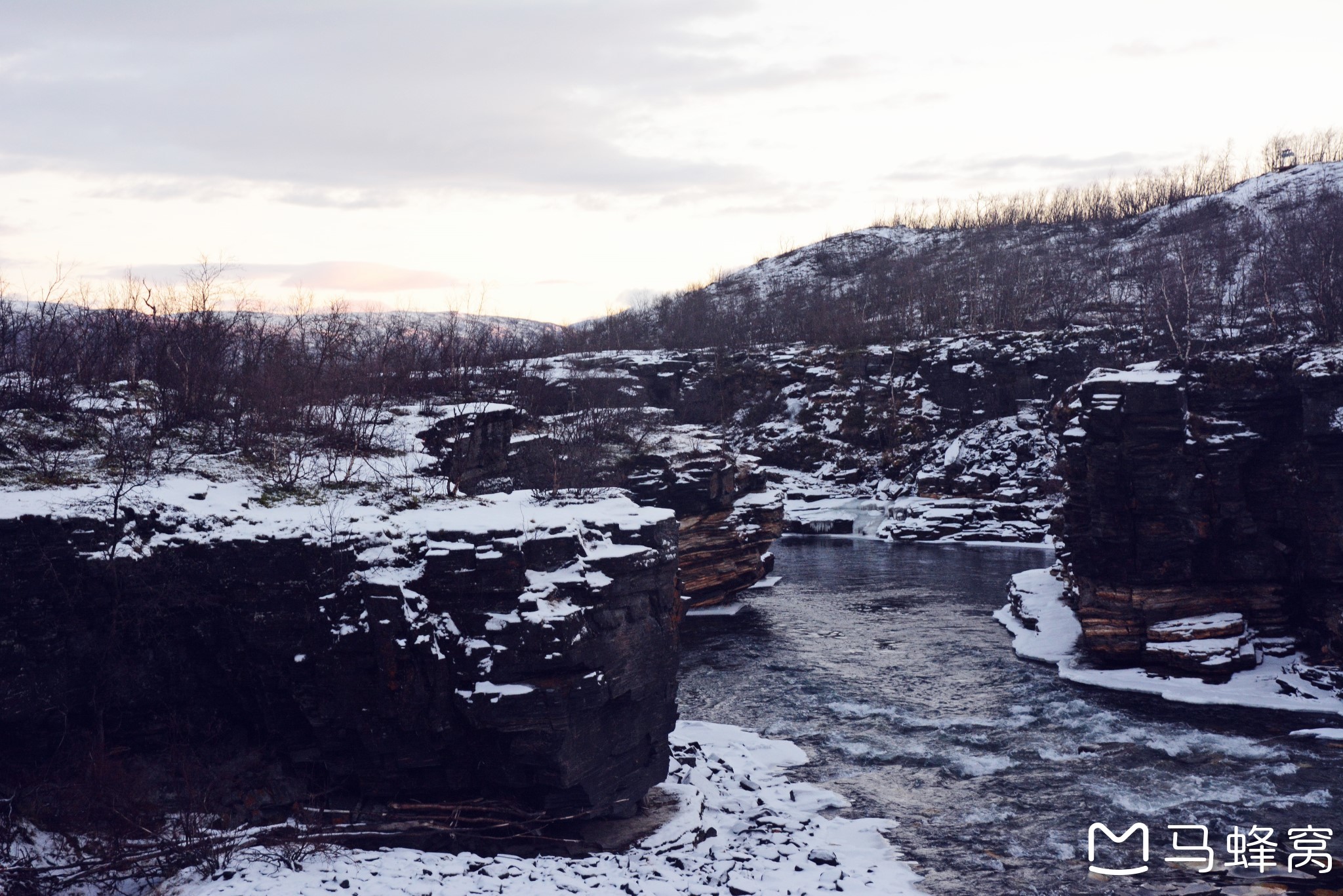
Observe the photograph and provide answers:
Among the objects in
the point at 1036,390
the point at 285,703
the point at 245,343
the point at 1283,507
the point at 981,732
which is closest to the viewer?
the point at 285,703

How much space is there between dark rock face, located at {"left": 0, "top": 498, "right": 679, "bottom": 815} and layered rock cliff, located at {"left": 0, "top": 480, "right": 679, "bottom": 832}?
32 mm

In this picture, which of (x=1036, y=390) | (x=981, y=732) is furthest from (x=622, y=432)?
(x=1036, y=390)

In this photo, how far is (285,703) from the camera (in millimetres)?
15797

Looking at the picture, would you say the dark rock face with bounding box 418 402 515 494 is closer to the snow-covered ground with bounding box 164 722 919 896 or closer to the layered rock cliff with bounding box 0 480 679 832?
the layered rock cliff with bounding box 0 480 679 832

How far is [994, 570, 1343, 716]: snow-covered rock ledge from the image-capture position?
2367 centimetres

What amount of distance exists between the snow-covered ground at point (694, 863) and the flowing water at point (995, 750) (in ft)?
3.46

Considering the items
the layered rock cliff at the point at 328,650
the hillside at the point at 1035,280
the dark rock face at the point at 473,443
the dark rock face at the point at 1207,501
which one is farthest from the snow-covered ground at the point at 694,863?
the hillside at the point at 1035,280

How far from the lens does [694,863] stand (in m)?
15.1

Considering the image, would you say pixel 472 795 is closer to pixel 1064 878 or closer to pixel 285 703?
pixel 285 703

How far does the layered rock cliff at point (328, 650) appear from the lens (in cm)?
1488

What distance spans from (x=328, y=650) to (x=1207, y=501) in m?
25.7

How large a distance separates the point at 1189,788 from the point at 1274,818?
1.75m
